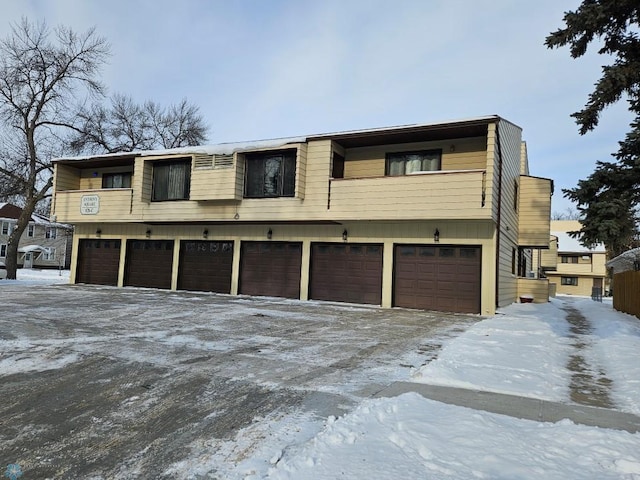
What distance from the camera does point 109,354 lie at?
225 inches

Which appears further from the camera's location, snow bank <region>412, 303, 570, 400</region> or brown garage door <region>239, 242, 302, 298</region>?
brown garage door <region>239, 242, 302, 298</region>

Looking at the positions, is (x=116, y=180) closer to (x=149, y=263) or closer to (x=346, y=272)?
(x=149, y=263)

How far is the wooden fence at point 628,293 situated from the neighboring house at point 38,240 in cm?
4269

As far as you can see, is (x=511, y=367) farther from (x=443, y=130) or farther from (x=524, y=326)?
(x=443, y=130)

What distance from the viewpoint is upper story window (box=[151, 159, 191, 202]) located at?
52.6 feet

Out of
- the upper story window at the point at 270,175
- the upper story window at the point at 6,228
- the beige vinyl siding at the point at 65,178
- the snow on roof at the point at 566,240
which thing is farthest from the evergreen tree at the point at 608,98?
the upper story window at the point at 6,228

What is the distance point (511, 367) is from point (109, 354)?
536 centimetres

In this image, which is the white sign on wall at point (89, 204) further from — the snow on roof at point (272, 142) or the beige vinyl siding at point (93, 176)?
the snow on roof at point (272, 142)

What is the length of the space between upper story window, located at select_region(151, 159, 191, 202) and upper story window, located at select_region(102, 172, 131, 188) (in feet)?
8.85

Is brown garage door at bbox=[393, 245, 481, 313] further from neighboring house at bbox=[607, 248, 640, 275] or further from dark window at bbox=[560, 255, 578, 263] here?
dark window at bbox=[560, 255, 578, 263]

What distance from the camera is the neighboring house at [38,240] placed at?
4200 cm

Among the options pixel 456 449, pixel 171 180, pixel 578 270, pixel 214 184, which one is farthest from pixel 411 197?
pixel 578 270

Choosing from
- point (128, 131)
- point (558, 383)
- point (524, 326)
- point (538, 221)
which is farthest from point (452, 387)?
point (128, 131)

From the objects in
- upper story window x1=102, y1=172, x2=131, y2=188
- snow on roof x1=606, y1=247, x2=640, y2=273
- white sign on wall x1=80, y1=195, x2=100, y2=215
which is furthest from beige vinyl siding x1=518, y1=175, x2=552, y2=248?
white sign on wall x1=80, y1=195, x2=100, y2=215
